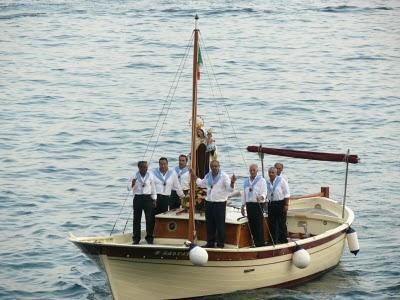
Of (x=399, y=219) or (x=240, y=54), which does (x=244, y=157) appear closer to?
(x=399, y=219)

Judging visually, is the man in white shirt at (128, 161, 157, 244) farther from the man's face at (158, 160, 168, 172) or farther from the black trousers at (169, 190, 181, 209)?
the black trousers at (169, 190, 181, 209)

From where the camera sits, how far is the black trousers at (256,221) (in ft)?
79.4

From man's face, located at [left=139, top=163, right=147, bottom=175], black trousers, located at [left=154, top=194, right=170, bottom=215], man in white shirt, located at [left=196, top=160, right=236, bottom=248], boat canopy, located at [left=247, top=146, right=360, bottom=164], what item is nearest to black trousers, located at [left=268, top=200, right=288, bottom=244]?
man in white shirt, located at [left=196, top=160, right=236, bottom=248]

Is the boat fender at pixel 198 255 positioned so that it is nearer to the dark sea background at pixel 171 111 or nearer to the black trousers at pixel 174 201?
the dark sea background at pixel 171 111

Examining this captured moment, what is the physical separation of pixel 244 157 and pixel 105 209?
8660 mm

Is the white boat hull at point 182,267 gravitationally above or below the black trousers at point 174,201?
below

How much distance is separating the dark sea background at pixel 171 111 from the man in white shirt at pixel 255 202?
4.66 ft

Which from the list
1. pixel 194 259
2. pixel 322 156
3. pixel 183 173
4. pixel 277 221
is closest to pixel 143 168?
pixel 183 173

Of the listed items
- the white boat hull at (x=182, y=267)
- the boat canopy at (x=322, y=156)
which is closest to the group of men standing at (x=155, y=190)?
the white boat hull at (x=182, y=267)

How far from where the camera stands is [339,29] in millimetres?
68188

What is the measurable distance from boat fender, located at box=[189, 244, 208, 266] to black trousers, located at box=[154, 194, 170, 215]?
243cm

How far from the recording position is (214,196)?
23688 millimetres

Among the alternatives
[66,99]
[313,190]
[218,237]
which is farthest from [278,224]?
[66,99]

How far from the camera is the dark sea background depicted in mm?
30484
